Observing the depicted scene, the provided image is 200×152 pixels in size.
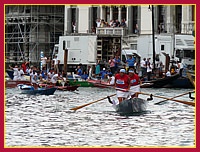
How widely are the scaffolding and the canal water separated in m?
27.2

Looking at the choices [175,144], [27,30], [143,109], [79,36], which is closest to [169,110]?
[143,109]

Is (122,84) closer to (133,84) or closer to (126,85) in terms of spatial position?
(126,85)

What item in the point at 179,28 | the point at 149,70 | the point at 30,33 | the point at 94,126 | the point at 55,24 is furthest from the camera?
the point at 55,24

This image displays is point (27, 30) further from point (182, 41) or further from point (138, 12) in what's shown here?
point (182, 41)

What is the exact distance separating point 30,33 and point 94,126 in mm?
37346

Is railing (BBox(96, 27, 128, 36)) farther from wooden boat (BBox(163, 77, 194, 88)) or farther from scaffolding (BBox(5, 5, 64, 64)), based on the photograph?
wooden boat (BBox(163, 77, 194, 88))

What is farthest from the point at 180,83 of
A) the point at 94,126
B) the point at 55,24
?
the point at 94,126

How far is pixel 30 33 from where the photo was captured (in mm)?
58000

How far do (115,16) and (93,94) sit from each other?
66.0ft

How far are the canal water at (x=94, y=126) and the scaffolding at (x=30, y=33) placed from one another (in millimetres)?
27163

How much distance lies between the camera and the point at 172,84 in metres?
42.9

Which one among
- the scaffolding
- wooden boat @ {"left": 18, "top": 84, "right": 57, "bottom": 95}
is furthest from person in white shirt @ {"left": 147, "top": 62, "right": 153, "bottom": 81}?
the scaffolding

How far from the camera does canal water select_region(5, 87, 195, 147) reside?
17.9m

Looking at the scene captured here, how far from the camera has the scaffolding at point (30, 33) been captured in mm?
57969
